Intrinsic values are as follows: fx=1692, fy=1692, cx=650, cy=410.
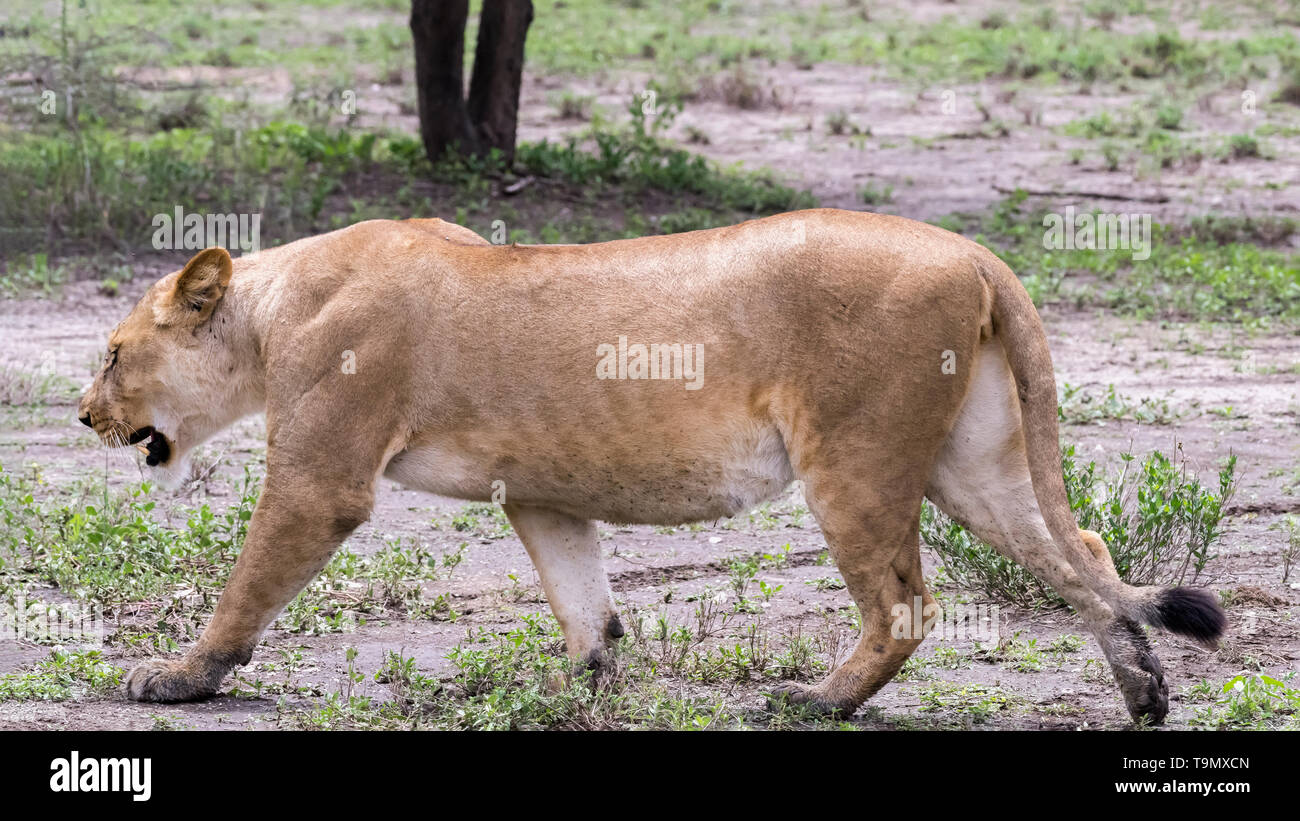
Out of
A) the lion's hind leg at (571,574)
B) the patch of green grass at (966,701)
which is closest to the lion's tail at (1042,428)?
the patch of green grass at (966,701)

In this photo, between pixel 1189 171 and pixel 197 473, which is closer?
pixel 197 473

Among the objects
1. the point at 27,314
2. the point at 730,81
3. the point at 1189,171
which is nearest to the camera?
the point at 27,314

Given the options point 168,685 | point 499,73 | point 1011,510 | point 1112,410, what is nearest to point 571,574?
point 168,685

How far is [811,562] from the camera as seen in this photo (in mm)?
6641

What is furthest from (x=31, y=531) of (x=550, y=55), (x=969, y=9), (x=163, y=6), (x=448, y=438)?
(x=969, y=9)

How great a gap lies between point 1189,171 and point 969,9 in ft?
32.2

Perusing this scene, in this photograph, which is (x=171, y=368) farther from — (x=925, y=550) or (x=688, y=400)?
(x=925, y=550)

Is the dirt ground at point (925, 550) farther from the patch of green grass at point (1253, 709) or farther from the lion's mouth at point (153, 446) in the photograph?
the lion's mouth at point (153, 446)

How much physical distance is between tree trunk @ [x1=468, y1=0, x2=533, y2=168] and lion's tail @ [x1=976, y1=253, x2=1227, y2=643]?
28.8 ft

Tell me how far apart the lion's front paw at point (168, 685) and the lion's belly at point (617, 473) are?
0.82m

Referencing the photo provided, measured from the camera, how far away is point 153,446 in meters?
5.27

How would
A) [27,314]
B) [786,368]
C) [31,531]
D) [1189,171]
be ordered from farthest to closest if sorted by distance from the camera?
[1189,171], [27,314], [31,531], [786,368]
